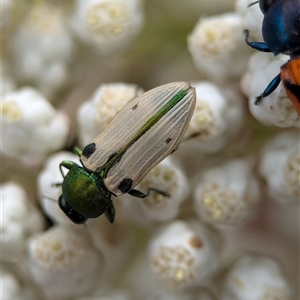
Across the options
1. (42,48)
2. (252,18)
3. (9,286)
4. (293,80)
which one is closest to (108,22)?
(42,48)

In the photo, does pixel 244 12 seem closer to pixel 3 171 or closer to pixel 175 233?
pixel 175 233

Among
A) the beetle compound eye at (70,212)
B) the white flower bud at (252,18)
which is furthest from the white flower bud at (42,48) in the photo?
the white flower bud at (252,18)

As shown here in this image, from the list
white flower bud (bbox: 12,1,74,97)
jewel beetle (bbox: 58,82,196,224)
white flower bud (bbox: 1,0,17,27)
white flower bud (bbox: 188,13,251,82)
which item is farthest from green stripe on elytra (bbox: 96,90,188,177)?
white flower bud (bbox: 1,0,17,27)

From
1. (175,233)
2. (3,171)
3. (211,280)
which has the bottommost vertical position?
(211,280)

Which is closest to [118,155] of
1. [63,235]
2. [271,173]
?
[63,235]

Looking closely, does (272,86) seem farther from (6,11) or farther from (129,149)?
(6,11)
